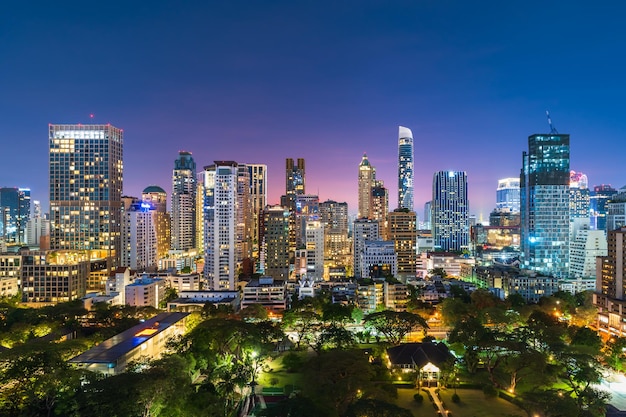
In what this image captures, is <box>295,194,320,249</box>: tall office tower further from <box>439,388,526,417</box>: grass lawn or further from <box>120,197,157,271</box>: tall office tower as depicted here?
<box>439,388,526,417</box>: grass lawn

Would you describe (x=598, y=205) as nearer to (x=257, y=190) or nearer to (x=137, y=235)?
(x=257, y=190)

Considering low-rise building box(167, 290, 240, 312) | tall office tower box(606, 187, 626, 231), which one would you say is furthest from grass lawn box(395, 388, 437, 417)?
tall office tower box(606, 187, 626, 231)

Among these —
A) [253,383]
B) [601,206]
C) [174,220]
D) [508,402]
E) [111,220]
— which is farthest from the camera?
[601,206]

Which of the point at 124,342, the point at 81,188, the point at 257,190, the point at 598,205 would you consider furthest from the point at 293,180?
the point at 124,342

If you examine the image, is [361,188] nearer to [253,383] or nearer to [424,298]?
[424,298]

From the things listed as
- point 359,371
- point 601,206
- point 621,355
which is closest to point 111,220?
point 359,371

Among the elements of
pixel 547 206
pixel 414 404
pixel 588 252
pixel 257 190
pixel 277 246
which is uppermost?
pixel 257 190
